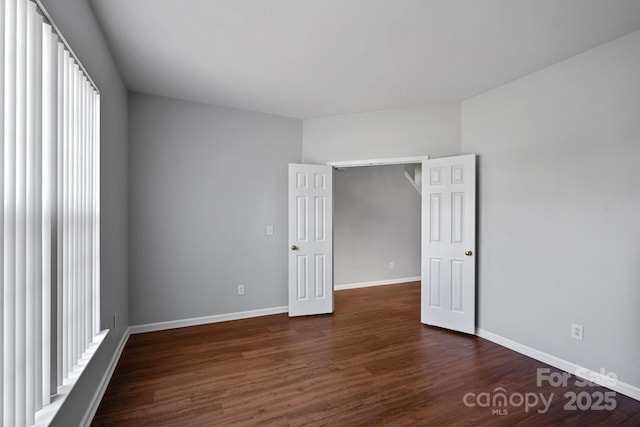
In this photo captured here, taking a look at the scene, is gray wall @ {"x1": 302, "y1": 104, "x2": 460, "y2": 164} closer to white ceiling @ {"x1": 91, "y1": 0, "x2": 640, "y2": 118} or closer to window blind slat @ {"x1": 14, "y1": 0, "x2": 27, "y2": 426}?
white ceiling @ {"x1": 91, "y1": 0, "x2": 640, "y2": 118}

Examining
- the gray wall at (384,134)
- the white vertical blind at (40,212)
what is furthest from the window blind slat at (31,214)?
the gray wall at (384,134)

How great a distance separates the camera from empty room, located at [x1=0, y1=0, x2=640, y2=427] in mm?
1626

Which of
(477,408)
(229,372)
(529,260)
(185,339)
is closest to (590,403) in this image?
(477,408)

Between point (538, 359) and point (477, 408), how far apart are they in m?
1.21

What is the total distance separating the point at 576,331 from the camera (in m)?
2.67

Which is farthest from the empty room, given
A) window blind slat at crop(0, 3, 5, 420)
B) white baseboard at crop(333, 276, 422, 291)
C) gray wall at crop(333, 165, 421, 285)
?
gray wall at crop(333, 165, 421, 285)

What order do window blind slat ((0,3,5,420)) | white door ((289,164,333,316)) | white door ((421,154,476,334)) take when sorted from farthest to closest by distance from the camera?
white door ((289,164,333,316)) → white door ((421,154,476,334)) → window blind slat ((0,3,5,420))

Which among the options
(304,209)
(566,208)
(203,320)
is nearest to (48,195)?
(203,320)

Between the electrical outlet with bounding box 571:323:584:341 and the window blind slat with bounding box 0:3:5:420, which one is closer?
the window blind slat with bounding box 0:3:5:420

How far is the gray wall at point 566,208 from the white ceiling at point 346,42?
29 cm

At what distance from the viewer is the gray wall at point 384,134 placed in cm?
387

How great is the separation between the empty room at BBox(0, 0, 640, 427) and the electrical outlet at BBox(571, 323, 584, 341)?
0.05 ft

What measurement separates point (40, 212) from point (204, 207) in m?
2.54

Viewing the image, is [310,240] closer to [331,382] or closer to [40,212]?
[331,382]
